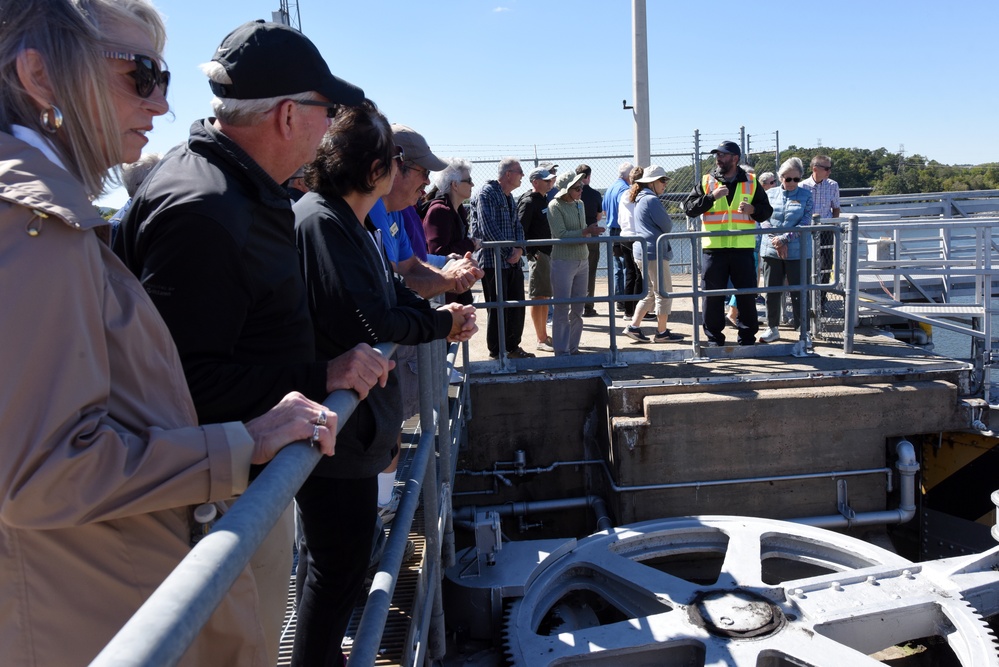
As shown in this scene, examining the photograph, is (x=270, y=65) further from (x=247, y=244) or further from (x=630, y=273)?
(x=630, y=273)

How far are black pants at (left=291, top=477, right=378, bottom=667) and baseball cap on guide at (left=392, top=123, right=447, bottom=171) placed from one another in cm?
163

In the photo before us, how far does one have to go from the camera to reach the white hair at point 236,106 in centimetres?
176

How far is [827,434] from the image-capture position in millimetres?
5914

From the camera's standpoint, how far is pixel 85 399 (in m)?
1.05

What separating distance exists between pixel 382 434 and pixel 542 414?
4.14 meters

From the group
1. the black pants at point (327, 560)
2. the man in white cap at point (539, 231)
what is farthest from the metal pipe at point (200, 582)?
the man in white cap at point (539, 231)

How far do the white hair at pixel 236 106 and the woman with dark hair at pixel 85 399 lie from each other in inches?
16.3

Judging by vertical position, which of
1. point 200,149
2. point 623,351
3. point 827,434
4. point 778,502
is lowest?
point 778,502

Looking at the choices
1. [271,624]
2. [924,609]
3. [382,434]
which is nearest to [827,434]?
[924,609]

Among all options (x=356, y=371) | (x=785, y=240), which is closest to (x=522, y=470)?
(x=785, y=240)

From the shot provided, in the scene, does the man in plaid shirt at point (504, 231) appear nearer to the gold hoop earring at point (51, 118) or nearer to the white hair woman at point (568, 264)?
the white hair woman at point (568, 264)

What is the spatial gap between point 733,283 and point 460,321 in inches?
186

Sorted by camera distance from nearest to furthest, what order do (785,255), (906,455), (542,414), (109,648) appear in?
(109,648) → (906,455) → (542,414) → (785,255)

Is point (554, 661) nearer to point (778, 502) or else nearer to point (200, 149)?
point (778, 502)
